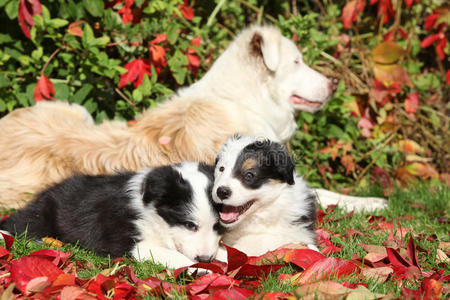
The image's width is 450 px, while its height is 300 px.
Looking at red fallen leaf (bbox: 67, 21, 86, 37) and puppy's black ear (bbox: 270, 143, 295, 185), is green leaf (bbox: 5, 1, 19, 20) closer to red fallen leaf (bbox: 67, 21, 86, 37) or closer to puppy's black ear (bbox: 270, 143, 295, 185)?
red fallen leaf (bbox: 67, 21, 86, 37)

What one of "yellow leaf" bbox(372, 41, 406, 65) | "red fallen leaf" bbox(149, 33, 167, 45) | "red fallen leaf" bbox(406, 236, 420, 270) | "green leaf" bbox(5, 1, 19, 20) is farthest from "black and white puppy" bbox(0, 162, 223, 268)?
"yellow leaf" bbox(372, 41, 406, 65)

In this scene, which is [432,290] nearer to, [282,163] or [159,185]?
[282,163]

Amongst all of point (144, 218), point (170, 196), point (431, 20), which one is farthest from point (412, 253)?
point (431, 20)

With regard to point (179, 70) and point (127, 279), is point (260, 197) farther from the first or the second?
point (179, 70)

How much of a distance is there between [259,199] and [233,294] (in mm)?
948

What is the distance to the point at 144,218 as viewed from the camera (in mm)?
2918

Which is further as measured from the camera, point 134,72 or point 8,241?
point 134,72

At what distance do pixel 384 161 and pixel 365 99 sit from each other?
82cm

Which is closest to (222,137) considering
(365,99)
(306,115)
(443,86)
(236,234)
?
(236,234)

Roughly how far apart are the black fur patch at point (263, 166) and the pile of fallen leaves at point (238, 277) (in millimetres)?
432

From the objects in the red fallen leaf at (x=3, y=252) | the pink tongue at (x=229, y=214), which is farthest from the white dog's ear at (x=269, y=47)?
the red fallen leaf at (x=3, y=252)

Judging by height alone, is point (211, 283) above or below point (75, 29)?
below

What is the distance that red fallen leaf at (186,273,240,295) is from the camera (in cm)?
→ 220

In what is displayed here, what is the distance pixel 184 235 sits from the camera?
2.79 m
